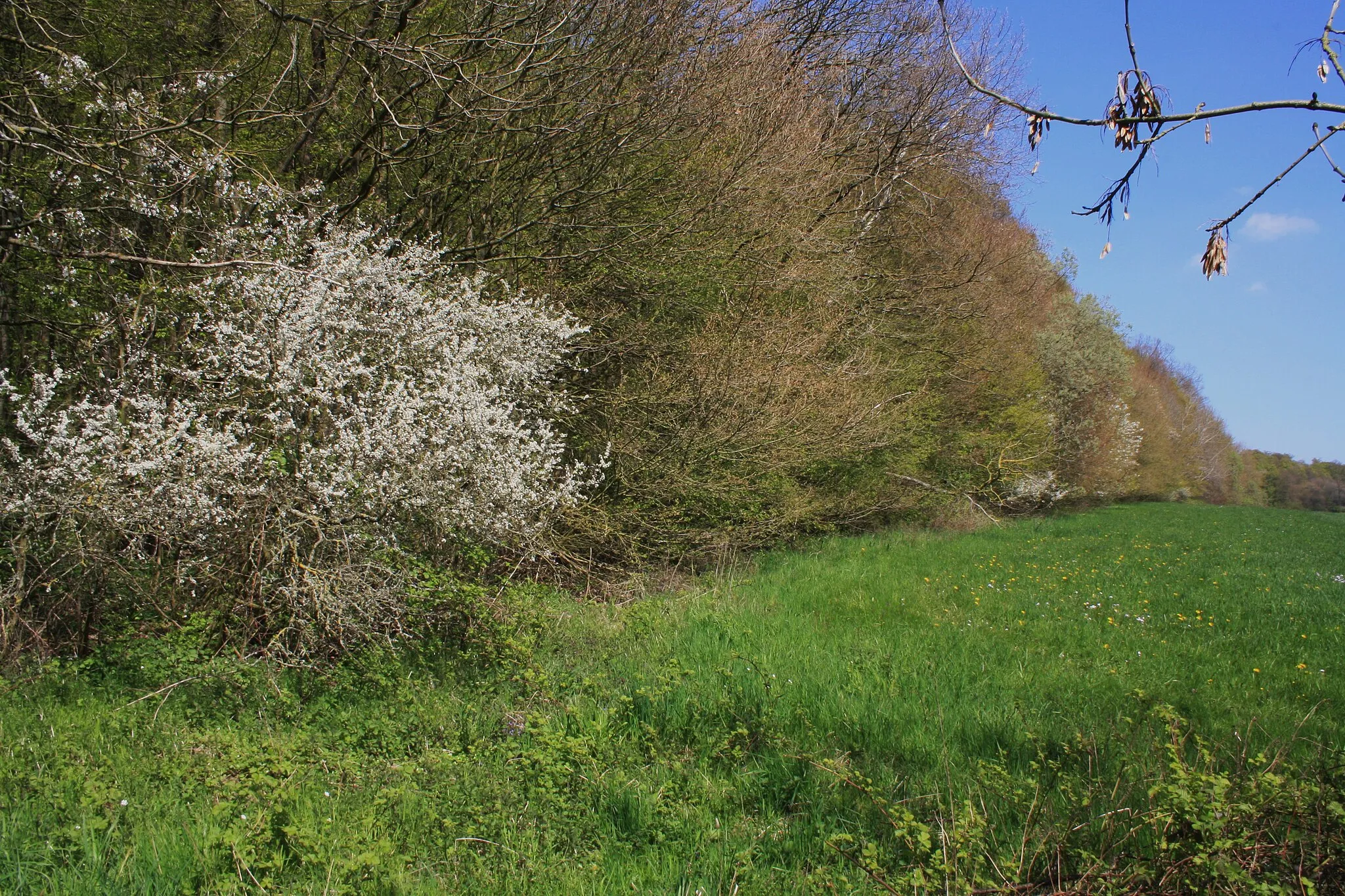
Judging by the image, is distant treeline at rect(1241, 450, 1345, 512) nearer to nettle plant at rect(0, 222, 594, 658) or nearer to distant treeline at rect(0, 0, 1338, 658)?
distant treeline at rect(0, 0, 1338, 658)

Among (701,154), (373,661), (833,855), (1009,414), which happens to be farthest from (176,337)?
(1009,414)

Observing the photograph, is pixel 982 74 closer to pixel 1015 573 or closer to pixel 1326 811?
pixel 1015 573

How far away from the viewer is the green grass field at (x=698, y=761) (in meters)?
3.10

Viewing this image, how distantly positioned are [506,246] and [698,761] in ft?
21.7

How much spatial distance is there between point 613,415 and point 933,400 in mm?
8734

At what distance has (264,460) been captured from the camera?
18.5 ft

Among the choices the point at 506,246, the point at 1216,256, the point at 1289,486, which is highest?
the point at 1289,486

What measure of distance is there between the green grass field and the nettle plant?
0.48 m

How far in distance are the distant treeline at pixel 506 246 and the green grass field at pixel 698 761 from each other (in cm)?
98

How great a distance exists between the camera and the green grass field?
10.2 ft

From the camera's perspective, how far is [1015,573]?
35.5 ft

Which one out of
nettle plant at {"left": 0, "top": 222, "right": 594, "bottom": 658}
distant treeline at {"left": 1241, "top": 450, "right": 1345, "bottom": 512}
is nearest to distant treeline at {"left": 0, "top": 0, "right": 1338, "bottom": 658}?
nettle plant at {"left": 0, "top": 222, "right": 594, "bottom": 658}

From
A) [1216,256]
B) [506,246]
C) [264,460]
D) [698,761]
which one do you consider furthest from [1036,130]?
[506,246]

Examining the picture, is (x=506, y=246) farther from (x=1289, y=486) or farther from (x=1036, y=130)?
(x=1289, y=486)
